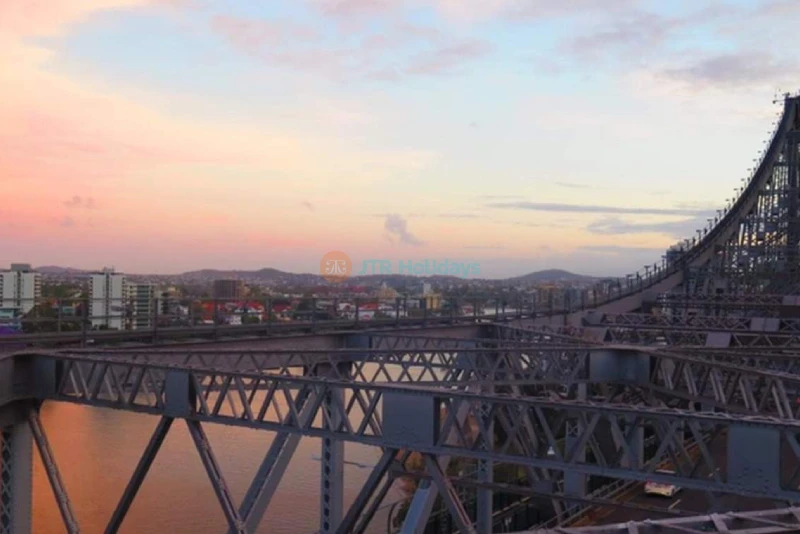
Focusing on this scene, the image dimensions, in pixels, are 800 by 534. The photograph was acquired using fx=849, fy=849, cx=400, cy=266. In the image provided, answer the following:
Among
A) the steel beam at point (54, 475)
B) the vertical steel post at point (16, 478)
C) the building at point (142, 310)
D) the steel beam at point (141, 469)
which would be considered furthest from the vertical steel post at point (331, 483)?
the building at point (142, 310)

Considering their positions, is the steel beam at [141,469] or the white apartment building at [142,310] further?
the white apartment building at [142,310]

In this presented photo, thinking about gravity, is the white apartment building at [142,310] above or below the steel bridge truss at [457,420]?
above

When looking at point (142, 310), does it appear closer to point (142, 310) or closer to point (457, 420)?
point (142, 310)

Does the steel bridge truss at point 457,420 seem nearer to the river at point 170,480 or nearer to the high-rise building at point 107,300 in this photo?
the high-rise building at point 107,300

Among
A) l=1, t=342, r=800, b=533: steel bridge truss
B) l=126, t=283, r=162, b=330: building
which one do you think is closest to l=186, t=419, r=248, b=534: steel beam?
l=1, t=342, r=800, b=533: steel bridge truss

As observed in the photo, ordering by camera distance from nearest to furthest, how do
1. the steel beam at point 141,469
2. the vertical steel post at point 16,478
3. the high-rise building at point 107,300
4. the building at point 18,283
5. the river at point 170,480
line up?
the steel beam at point 141,469
the vertical steel post at point 16,478
the high-rise building at point 107,300
the building at point 18,283
the river at point 170,480

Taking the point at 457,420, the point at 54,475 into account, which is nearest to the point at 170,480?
the point at 54,475
